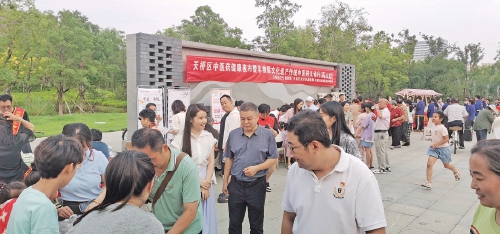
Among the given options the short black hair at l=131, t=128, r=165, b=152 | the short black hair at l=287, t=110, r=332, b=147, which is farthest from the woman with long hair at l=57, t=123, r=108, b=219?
the short black hair at l=287, t=110, r=332, b=147

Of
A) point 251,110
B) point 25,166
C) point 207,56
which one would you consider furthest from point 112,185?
point 207,56

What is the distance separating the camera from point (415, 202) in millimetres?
5066

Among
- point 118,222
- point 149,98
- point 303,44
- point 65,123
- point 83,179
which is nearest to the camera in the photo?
point 118,222

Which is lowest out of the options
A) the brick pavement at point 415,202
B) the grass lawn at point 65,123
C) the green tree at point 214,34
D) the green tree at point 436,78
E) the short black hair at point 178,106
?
the brick pavement at point 415,202

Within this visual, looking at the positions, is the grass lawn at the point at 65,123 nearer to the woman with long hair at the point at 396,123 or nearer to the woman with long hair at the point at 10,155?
the woman with long hair at the point at 10,155

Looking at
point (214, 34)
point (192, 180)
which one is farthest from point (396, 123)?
point (214, 34)

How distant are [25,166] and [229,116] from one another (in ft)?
8.50

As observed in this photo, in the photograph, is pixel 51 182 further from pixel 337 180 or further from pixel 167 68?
pixel 167 68

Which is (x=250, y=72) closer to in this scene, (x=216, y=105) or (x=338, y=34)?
(x=216, y=105)

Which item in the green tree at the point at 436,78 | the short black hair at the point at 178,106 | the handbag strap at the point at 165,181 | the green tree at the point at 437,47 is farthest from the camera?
the green tree at the point at 437,47

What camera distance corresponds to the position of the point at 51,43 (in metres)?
17.0

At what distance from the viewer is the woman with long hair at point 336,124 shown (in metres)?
3.00

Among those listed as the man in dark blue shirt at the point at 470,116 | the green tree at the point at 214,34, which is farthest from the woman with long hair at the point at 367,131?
the green tree at the point at 214,34

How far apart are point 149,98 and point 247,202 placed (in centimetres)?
435
